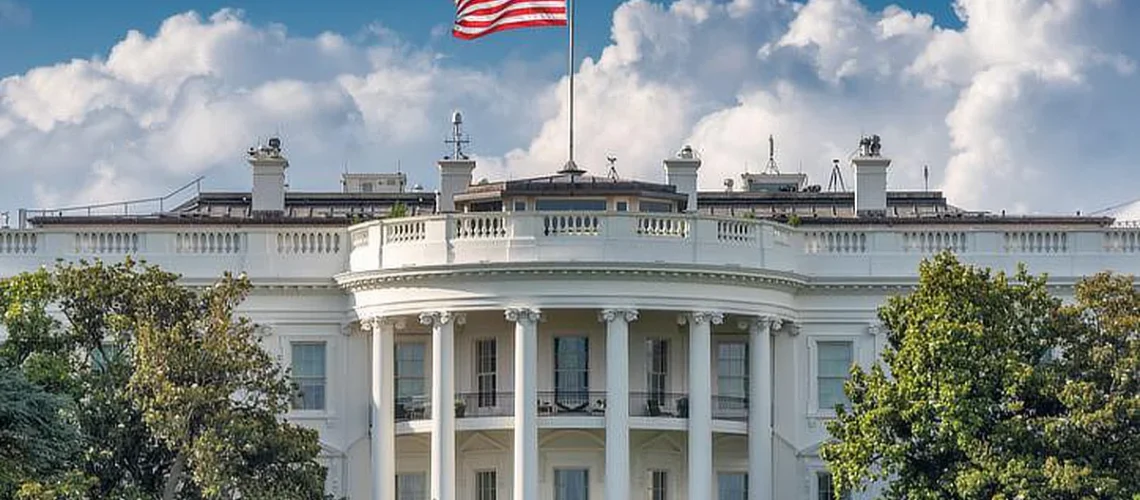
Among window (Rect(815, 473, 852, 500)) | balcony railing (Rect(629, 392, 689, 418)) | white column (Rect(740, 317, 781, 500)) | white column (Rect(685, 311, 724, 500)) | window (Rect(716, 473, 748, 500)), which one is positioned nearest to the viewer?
white column (Rect(685, 311, 724, 500))

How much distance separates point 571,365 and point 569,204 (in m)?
4.04

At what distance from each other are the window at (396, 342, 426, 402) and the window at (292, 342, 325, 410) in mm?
1892

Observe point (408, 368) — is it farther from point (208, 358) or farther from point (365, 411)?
point (208, 358)

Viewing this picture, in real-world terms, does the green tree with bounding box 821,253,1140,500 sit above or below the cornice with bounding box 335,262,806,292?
below

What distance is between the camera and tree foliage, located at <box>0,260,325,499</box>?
59.3 meters

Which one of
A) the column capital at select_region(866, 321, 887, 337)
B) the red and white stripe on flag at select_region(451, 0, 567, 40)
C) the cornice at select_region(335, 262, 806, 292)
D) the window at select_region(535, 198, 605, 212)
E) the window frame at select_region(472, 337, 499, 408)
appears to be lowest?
the window frame at select_region(472, 337, 499, 408)

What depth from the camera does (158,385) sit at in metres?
59.3

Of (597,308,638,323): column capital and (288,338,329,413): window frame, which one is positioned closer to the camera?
(597,308,638,323): column capital

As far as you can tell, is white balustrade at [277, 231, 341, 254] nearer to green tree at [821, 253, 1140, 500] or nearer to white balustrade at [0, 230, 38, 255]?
white balustrade at [0, 230, 38, 255]

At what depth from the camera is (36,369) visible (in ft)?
194

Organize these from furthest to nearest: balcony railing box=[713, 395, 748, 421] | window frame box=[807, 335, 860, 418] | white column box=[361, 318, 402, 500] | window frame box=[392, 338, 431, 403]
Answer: window frame box=[807, 335, 860, 418]
window frame box=[392, 338, 431, 403]
balcony railing box=[713, 395, 748, 421]
white column box=[361, 318, 402, 500]

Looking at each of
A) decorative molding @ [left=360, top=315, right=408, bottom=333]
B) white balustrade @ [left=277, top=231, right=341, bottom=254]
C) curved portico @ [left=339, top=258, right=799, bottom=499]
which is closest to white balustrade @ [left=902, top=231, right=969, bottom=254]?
curved portico @ [left=339, top=258, right=799, bottom=499]

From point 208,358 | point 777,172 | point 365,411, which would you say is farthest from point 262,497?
point 777,172

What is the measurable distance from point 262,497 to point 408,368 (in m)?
10.6
